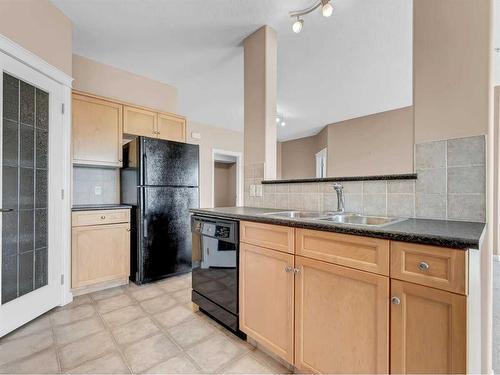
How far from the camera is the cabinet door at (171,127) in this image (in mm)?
3287

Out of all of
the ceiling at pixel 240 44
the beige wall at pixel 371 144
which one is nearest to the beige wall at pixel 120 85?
the ceiling at pixel 240 44

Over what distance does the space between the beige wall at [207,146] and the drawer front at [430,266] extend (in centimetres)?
494

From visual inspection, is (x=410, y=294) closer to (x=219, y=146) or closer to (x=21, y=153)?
(x=21, y=153)

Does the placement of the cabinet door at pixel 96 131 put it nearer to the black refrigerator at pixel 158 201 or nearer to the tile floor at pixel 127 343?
the black refrigerator at pixel 158 201

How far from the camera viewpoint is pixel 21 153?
1.91 metres

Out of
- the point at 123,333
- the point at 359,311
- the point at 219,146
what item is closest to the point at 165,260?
the point at 123,333

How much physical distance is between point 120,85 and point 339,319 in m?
3.54

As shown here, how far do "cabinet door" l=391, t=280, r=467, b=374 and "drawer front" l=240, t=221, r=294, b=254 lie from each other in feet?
1.74

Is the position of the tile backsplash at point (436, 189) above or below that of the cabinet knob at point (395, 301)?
above

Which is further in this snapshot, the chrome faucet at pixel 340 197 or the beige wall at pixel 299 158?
the beige wall at pixel 299 158

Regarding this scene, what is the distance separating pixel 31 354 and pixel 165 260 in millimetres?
1375

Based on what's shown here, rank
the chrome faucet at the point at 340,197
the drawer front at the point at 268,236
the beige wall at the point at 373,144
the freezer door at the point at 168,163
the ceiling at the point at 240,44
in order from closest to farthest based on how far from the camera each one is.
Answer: the drawer front at the point at 268,236 → the chrome faucet at the point at 340,197 → the ceiling at the point at 240,44 → the freezer door at the point at 168,163 → the beige wall at the point at 373,144

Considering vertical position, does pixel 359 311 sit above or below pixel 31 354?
above

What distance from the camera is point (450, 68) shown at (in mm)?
1290
